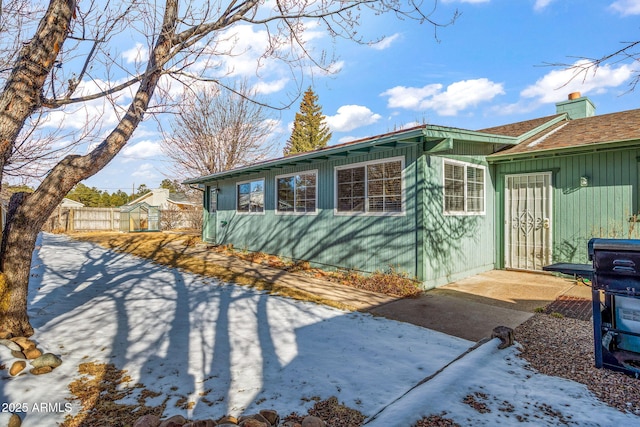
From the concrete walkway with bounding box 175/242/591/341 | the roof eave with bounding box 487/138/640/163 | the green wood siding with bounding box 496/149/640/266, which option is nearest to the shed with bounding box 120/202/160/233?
the concrete walkway with bounding box 175/242/591/341

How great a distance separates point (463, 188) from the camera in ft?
22.4

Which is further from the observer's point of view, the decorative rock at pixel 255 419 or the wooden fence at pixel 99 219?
the wooden fence at pixel 99 219

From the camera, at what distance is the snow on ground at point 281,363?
2.35 metres

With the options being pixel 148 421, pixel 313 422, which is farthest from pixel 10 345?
pixel 313 422

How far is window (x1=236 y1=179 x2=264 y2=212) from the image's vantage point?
33.8 ft

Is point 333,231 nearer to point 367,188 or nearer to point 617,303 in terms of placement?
point 367,188

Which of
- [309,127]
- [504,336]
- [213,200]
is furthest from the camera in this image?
[309,127]

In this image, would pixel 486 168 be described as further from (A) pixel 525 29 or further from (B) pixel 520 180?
(A) pixel 525 29

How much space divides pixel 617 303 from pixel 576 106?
31.4 feet

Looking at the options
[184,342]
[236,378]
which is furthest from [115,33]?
[236,378]

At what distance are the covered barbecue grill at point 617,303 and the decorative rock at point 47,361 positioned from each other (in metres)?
4.75

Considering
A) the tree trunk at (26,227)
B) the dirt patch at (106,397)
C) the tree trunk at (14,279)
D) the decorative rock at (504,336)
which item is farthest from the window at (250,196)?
the decorative rock at (504,336)

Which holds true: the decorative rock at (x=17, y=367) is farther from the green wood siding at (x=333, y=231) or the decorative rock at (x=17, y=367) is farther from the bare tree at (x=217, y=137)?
the bare tree at (x=217, y=137)

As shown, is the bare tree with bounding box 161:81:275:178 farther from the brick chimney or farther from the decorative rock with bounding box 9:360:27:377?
the decorative rock with bounding box 9:360:27:377
